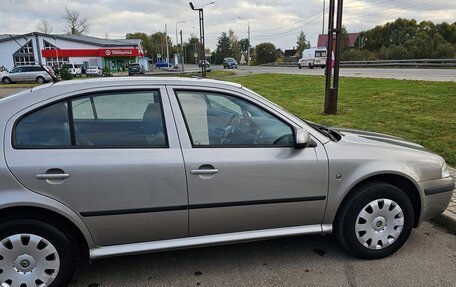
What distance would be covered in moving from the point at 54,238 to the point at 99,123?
0.89 m

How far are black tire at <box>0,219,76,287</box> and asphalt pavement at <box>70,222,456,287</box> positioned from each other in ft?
0.80

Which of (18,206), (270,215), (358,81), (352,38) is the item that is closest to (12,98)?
(18,206)

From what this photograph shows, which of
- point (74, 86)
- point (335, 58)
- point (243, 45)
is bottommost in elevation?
point (74, 86)

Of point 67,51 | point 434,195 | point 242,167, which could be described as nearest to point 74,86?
point 242,167

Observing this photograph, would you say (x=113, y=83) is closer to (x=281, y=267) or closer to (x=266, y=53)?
(x=281, y=267)

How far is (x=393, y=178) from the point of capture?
11.1ft

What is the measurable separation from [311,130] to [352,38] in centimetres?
7941

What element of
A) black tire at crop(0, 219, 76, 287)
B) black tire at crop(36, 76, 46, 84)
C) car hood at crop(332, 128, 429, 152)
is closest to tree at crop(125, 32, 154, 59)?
black tire at crop(36, 76, 46, 84)

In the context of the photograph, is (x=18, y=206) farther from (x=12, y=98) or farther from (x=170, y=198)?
(x=170, y=198)

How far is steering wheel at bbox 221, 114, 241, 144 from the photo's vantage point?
3.06 m

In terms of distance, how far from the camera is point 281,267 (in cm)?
325

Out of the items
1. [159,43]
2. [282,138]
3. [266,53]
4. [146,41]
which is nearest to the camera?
[282,138]

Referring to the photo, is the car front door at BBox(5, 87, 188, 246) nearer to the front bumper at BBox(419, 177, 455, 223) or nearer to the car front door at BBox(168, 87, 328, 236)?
→ the car front door at BBox(168, 87, 328, 236)

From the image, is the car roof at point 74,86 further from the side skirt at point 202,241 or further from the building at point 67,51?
the building at point 67,51
